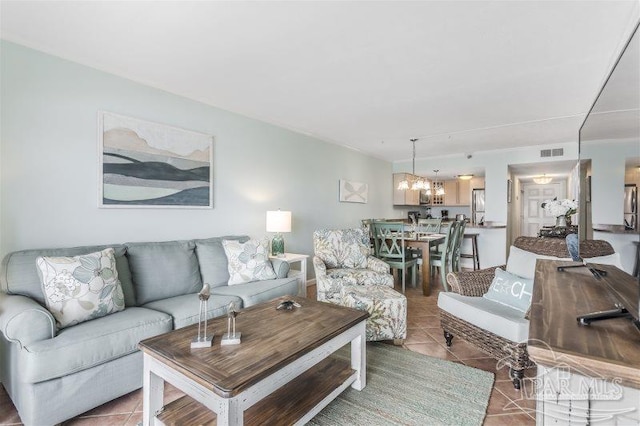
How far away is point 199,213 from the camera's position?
3346 millimetres

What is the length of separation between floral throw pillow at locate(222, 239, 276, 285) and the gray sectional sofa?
216 mm

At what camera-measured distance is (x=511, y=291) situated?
2.39 metres

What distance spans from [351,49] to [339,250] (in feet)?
7.13

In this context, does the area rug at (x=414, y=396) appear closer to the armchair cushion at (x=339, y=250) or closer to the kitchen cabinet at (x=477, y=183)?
the armchair cushion at (x=339, y=250)

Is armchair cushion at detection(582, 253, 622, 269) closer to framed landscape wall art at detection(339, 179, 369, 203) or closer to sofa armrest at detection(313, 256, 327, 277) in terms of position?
sofa armrest at detection(313, 256, 327, 277)

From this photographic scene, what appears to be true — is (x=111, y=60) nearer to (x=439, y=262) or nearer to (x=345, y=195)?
(x=345, y=195)

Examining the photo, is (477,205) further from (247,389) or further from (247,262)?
(247,389)

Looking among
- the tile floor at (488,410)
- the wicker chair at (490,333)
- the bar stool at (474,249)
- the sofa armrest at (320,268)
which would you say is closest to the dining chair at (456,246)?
the bar stool at (474,249)

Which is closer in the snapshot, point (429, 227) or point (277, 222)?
point (277, 222)

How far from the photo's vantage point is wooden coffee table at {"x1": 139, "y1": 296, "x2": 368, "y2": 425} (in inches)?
50.6

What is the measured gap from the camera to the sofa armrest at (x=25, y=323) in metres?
1.61

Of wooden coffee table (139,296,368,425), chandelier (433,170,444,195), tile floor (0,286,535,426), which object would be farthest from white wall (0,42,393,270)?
chandelier (433,170,444,195)

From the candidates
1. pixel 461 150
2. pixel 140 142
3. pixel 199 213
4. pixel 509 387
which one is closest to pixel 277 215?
pixel 199 213

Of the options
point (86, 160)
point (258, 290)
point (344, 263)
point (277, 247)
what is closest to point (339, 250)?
point (344, 263)
